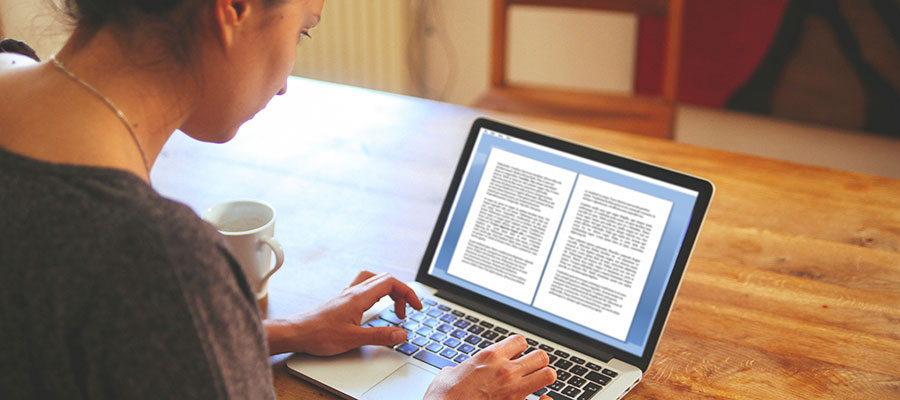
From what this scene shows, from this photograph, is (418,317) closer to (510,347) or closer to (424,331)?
(424,331)

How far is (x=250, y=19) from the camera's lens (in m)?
0.68

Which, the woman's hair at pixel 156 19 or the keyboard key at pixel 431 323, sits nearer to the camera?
the woman's hair at pixel 156 19

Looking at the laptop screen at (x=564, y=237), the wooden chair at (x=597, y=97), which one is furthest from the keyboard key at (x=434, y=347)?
the wooden chair at (x=597, y=97)

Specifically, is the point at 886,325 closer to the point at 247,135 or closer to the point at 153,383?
the point at 153,383

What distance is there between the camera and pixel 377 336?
922 millimetres

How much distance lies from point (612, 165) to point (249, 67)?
0.46m

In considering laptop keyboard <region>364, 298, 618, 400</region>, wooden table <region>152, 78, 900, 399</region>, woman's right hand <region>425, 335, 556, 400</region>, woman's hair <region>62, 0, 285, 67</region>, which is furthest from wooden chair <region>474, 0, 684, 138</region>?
woman's hair <region>62, 0, 285, 67</region>

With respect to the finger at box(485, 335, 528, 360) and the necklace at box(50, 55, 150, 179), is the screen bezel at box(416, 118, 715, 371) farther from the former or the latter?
the necklace at box(50, 55, 150, 179)

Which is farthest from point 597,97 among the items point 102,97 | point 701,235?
point 102,97

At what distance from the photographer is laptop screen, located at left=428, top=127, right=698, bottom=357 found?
0.92 meters

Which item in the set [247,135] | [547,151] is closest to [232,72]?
[547,151]

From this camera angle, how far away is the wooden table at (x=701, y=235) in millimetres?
934

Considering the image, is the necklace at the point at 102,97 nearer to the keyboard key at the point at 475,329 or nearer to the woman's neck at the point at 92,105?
the woman's neck at the point at 92,105

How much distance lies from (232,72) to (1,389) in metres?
0.32
